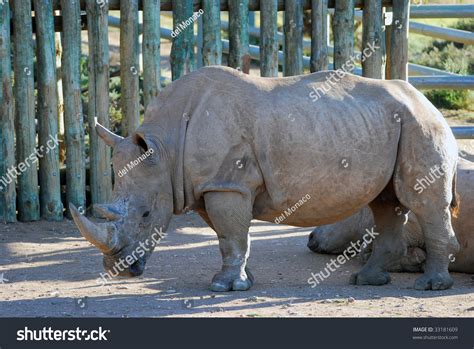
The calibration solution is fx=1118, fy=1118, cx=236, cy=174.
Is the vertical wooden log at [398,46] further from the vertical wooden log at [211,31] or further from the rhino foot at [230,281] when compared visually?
the rhino foot at [230,281]

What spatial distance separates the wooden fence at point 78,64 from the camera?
36.9 feet

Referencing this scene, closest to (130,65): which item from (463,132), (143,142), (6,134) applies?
(6,134)

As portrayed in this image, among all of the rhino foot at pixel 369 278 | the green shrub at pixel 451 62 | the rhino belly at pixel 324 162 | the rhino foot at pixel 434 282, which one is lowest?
the green shrub at pixel 451 62

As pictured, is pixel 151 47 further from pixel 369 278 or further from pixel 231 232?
pixel 369 278

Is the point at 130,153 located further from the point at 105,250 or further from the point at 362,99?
the point at 362,99

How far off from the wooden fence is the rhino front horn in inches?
134

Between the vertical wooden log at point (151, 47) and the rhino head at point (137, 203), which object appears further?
the vertical wooden log at point (151, 47)

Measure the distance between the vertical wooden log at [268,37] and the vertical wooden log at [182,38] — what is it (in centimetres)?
75

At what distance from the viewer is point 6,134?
36.8 feet

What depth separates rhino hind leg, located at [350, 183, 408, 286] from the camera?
888 cm

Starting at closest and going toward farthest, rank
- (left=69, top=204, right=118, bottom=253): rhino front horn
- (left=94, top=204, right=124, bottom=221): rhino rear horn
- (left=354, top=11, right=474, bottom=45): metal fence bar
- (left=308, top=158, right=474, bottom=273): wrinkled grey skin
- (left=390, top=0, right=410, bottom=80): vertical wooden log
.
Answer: (left=69, top=204, right=118, bottom=253): rhino front horn, (left=94, top=204, right=124, bottom=221): rhino rear horn, (left=308, top=158, right=474, bottom=273): wrinkled grey skin, (left=390, top=0, right=410, bottom=80): vertical wooden log, (left=354, top=11, right=474, bottom=45): metal fence bar

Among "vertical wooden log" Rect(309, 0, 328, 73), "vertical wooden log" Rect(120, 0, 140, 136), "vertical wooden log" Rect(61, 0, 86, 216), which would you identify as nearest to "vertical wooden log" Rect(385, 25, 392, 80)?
"vertical wooden log" Rect(309, 0, 328, 73)

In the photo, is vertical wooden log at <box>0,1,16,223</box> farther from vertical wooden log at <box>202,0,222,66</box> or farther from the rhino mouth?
the rhino mouth

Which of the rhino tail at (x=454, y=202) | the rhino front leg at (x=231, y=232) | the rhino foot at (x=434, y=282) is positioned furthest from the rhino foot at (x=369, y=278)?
the rhino front leg at (x=231, y=232)
